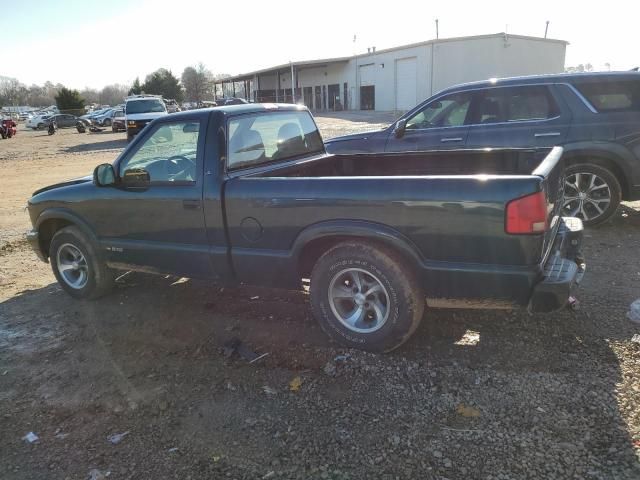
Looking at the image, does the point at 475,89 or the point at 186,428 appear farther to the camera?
the point at 475,89

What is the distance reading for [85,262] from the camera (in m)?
4.99

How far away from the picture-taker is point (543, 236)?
3084 mm

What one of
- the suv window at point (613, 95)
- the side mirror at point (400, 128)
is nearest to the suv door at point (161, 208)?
the side mirror at point (400, 128)

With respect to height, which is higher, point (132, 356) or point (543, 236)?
point (543, 236)

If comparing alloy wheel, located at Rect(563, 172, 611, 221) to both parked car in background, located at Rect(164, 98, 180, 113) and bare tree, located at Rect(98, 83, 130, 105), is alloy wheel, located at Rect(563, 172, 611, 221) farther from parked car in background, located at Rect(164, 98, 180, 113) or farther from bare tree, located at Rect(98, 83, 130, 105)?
bare tree, located at Rect(98, 83, 130, 105)

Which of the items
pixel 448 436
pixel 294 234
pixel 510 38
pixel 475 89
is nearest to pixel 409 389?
pixel 448 436

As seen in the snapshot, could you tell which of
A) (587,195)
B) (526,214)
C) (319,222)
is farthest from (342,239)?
(587,195)

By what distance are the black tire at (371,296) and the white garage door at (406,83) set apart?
34883mm

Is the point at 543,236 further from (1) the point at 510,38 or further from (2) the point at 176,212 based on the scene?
(1) the point at 510,38

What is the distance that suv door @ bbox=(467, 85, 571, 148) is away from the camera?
630 cm

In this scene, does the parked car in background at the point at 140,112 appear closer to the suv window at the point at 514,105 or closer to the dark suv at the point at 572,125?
the dark suv at the point at 572,125

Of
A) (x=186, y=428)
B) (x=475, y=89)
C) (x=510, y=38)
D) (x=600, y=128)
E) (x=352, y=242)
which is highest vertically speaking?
(x=510, y=38)

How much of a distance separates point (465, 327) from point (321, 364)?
1265 millimetres

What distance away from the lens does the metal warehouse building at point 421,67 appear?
33.5 metres
